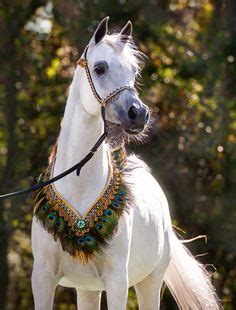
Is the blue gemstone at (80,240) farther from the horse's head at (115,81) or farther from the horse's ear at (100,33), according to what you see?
the horse's ear at (100,33)

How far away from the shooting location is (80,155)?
16.9 feet

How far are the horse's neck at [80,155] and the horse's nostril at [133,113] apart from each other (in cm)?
35

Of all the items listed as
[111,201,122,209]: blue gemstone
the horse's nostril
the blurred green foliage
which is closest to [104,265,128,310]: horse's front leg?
[111,201,122,209]: blue gemstone

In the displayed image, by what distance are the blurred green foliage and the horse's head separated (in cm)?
591

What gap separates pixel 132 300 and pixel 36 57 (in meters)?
3.67

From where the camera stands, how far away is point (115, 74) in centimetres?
496

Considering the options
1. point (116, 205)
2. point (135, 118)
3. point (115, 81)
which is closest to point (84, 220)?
point (116, 205)

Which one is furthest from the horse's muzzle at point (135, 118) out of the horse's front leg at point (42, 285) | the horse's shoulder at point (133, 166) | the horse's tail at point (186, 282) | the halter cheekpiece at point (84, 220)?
the horse's tail at point (186, 282)

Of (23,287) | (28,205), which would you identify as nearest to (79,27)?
(28,205)

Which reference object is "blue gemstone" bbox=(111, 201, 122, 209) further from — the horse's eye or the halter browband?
the horse's eye

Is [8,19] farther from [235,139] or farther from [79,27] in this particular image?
[235,139]

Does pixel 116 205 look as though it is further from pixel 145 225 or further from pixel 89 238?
pixel 145 225

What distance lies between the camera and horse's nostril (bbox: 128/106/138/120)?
4.81m

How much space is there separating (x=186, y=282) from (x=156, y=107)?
18.6 ft
